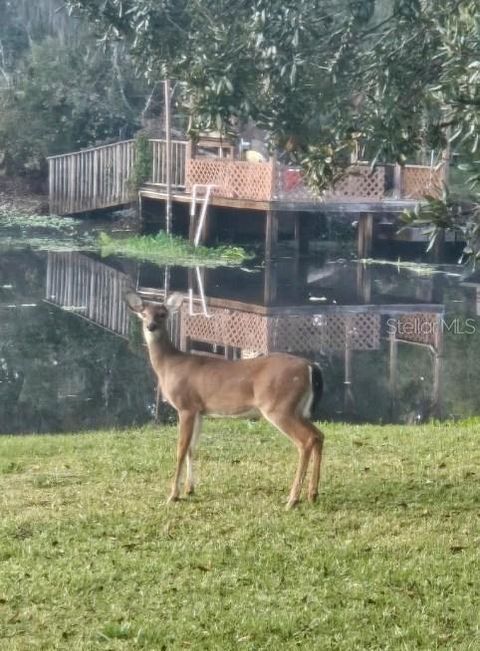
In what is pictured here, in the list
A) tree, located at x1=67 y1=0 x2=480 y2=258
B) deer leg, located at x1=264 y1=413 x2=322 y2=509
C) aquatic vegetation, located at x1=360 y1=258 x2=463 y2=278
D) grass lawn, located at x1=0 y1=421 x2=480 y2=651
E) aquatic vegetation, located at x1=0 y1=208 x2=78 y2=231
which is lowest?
aquatic vegetation, located at x1=360 y1=258 x2=463 y2=278

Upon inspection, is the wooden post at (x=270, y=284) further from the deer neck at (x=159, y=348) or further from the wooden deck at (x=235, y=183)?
the deer neck at (x=159, y=348)

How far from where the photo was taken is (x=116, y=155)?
35812 millimetres

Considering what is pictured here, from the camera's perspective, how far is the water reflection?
53.7 feet

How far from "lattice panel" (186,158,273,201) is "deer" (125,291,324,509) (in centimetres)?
2190

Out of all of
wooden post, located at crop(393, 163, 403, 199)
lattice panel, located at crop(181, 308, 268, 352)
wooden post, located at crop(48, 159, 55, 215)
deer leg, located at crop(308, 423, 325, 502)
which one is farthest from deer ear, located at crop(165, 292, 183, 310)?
→ wooden post, located at crop(48, 159, 55, 215)

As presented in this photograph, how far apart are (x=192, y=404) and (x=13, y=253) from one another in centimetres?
2492

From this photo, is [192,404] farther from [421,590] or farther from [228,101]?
[421,590]

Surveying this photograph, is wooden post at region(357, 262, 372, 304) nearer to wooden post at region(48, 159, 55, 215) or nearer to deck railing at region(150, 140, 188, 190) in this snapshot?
deck railing at region(150, 140, 188, 190)

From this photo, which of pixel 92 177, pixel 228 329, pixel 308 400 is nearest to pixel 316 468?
pixel 308 400

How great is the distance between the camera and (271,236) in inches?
1253

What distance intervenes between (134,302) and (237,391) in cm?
103

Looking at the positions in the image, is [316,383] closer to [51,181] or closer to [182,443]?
[182,443]

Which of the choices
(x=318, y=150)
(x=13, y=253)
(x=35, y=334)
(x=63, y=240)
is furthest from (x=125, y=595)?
(x=63, y=240)

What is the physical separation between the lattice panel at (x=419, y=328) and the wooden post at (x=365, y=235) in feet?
25.4
